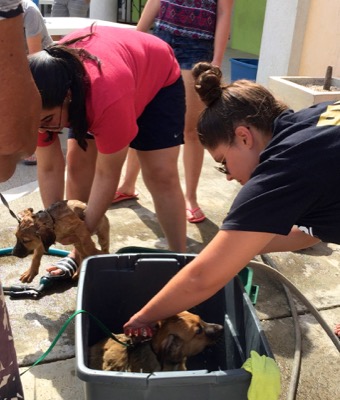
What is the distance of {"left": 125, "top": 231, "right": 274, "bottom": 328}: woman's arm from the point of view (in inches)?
62.2

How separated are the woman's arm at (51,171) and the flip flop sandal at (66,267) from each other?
333mm

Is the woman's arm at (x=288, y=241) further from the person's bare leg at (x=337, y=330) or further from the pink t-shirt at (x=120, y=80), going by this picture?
the pink t-shirt at (x=120, y=80)

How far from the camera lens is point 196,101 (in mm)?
3545

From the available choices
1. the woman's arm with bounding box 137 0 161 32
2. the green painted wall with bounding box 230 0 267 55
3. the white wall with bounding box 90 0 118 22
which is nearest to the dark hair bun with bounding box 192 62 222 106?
the woman's arm with bounding box 137 0 161 32

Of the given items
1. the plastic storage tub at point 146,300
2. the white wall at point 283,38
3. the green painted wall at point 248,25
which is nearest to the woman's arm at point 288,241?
the plastic storage tub at point 146,300

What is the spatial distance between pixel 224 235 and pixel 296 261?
5.86 ft

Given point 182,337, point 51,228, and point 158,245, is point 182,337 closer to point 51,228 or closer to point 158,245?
point 51,228

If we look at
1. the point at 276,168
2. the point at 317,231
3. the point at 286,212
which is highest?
the point at 276,168

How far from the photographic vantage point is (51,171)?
2846 mm

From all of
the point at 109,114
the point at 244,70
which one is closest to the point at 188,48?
the point at 109,114

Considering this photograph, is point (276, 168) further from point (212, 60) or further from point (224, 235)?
point (212, 60)

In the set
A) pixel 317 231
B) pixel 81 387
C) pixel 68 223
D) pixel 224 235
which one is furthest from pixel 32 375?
pixel 317 231

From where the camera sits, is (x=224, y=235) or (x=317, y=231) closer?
(x=224, y=235)

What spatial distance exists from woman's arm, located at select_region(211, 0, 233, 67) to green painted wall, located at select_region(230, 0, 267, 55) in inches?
260
